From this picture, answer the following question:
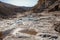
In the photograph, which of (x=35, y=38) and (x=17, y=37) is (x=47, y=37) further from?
(x=17, y=37)

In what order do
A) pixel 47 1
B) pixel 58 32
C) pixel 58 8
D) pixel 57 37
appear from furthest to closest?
pixel 47 1
pixel 58 8
pixel 58 32
pixel 57 37

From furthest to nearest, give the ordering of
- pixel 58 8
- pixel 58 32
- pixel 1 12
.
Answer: pixel 1 12 → pixel 58 8 → pixel 58 32

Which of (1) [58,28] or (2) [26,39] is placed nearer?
(2) [26,39]

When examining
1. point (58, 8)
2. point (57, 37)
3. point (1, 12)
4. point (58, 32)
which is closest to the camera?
point (57, 37)

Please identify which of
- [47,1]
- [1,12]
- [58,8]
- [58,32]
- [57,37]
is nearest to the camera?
[57,37]

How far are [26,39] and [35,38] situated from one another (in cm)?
27

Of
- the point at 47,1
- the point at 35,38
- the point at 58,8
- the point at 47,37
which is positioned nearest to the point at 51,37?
the point at 47,37

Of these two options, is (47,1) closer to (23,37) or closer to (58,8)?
(58,8)

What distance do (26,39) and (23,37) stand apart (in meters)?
0.23

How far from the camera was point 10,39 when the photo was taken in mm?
4883

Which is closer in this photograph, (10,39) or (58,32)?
(10,39)

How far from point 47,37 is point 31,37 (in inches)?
19.4

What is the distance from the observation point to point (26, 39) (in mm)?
4738

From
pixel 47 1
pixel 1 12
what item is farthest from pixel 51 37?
pixel 1 12
